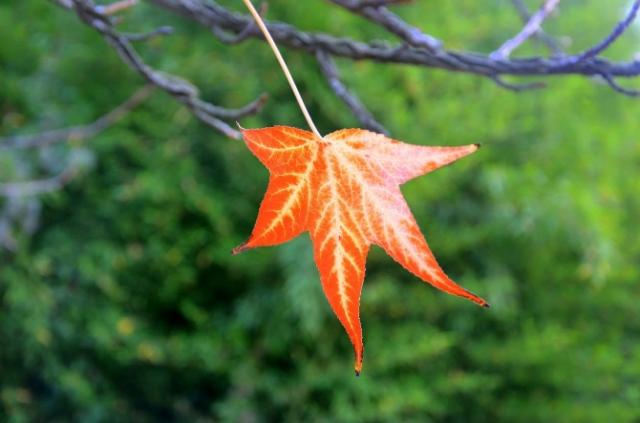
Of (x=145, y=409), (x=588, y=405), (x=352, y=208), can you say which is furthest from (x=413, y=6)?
(x=352, y=208)

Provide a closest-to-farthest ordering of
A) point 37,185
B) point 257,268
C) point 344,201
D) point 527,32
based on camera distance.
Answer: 1. point 344,201
2. point 527,32
3. point 37,185
4. point 257,268

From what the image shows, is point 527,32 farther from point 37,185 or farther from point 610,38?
point 37,185

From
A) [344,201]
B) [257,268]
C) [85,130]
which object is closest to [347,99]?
[344,201]

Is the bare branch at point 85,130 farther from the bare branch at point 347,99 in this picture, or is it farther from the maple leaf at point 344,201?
the maple leaf at point 344,201

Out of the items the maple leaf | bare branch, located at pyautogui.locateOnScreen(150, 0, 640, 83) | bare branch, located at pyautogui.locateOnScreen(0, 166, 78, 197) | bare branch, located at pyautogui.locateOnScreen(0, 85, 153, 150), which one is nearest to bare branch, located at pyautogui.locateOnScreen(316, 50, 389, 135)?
bare branch, located at pyautogui.locateOnScreen(150, 0, 640, 83)

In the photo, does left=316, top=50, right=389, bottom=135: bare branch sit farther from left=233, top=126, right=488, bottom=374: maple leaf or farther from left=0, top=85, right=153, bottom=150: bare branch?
left=0, top=85, right=153, bottom=150: bare branch
